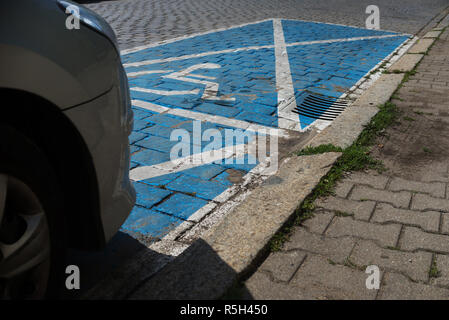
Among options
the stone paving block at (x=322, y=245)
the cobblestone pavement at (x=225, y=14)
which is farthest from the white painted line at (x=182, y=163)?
the cobblestone pavement at (x=225, y=14)

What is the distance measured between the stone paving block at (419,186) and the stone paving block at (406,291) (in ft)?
3.89

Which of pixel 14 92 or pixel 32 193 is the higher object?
pixel 14 92

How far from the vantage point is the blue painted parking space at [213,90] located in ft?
12.3

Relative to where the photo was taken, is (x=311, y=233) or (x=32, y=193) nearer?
(x=32, y=193)

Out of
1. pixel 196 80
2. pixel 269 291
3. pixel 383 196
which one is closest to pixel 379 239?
pixel 383 196

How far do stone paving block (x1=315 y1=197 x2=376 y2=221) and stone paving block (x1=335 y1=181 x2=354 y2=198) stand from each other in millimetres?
79

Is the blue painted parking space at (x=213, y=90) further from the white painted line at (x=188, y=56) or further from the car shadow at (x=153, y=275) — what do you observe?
the car shadow at (x=153, y=275)

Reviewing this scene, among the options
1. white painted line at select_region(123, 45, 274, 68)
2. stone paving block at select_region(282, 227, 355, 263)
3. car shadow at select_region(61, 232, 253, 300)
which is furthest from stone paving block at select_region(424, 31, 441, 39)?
car shadow at select_region(61, 232, 253, 300)

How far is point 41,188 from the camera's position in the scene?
207 cm

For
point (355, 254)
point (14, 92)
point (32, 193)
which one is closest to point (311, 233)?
point (355, 254)

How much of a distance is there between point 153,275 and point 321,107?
3873 millimetres
